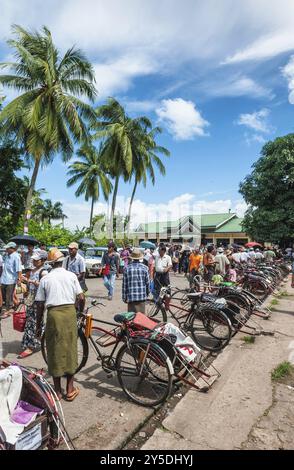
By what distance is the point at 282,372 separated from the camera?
471cm

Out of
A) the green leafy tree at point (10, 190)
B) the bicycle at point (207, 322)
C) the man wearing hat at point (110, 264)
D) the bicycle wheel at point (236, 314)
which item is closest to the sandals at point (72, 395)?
the bicycle at point (207, 322)

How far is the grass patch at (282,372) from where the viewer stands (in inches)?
181

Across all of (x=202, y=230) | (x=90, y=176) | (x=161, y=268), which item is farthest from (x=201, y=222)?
(x=161, y=268)

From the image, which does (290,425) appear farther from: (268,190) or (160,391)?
(268,190)

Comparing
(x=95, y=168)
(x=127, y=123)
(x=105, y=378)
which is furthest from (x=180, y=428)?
(x=95, y=168)

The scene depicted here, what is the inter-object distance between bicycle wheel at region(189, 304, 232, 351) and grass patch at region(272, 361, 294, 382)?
0.96 m

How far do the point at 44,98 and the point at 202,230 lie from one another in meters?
28.4

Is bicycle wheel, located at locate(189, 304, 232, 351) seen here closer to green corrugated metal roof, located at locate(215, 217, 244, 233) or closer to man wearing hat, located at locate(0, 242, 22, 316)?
man wearing hat, located at locate(0, 242, 22, 316)

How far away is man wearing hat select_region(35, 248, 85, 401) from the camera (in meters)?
3.60

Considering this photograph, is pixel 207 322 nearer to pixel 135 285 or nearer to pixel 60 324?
pixel 135 285

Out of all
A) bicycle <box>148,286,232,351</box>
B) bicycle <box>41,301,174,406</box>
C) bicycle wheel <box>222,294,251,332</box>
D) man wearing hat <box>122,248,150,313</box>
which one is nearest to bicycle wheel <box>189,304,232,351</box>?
bicycle <box>148,286,232,351</box>

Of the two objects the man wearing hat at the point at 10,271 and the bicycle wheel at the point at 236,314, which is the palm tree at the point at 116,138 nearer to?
the man wearing hat at the point at 10,271

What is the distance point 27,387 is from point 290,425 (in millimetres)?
2718

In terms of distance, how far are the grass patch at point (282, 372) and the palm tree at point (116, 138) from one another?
2006 cm
